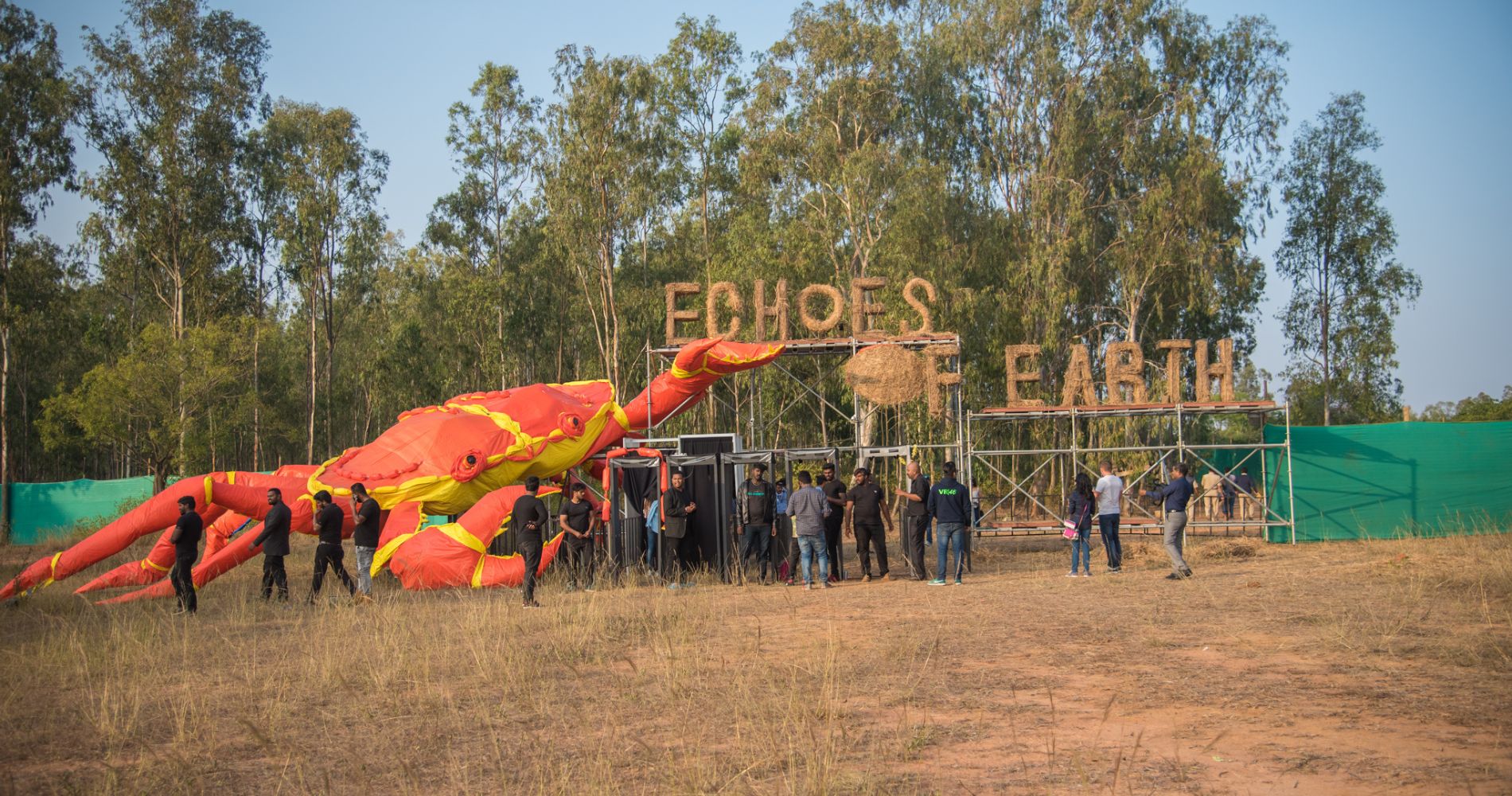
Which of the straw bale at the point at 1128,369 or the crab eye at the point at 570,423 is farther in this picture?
the straw bale at the point at 1128,369

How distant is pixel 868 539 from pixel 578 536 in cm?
417

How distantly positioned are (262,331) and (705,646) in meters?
26.9

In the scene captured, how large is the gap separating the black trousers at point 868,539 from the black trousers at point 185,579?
8304 millimetres

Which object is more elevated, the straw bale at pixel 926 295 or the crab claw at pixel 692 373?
the straw bale at pixel 926 295

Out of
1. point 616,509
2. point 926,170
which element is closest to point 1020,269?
point 926,170

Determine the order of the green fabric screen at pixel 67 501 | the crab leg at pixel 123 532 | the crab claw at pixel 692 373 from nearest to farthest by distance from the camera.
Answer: the crab leg at pixel 123 532 < the crab claw at pixel 692 373 < the green fabric screen at pixel 67 501

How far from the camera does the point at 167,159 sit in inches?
1332

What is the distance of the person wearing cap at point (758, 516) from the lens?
14992mm

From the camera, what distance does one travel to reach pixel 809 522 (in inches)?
570

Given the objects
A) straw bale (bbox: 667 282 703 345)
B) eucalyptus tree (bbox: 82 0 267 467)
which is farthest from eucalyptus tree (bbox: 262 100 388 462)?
straw bale (bbox: 667 282 703 345)

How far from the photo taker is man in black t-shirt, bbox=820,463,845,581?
1518 cm

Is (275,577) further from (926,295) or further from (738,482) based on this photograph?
(926,295)

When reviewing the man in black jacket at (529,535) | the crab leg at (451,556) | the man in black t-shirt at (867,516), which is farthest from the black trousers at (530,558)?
the man in black t-shirt at (867,516)

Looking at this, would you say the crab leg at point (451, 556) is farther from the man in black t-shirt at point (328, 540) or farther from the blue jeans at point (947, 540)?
the blue jeans at point (947, 540)
